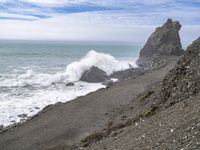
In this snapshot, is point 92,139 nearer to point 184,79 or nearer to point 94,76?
point 184,79

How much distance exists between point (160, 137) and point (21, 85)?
115ft

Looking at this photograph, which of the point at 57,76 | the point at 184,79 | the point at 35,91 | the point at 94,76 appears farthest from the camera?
the point at 57,76

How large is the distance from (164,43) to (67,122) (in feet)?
196

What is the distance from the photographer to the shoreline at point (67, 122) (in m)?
20.1

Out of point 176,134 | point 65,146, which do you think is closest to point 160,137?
point 176,134

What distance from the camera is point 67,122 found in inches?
906

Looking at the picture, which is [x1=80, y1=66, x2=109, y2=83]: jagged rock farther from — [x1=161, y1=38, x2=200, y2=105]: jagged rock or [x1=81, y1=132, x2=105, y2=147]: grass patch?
[x1=161, y1=38, x2=200, y2=105]: jagged rock

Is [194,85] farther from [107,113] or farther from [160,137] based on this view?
[107,113]

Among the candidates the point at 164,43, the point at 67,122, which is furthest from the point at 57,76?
the point at 164,43

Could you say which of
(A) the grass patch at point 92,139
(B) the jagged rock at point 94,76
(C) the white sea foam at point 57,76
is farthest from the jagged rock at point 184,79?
(C) the white sea foam at point 57,76

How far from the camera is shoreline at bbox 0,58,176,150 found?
2011 cm

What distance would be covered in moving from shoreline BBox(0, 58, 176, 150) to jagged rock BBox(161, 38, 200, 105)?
17.9 ft

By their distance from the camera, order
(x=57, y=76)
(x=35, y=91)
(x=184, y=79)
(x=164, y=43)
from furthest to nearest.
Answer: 1. (x=164, y=43)
2. (x=57, y=76)
3. (x=35, y=91)
4. (x=184, y=79)

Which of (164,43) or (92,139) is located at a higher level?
(164,43)
